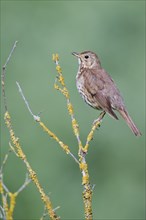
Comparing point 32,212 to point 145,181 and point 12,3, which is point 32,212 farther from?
point 12,3

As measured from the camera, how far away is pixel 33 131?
483 inches

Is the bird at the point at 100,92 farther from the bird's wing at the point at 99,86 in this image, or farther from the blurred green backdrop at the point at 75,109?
the blurred green backdrop at the point at 75,109

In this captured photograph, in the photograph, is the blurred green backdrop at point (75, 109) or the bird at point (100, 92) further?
the blurred green backdrop at point (75, 109)

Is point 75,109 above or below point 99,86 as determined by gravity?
above

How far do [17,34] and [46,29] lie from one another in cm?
74

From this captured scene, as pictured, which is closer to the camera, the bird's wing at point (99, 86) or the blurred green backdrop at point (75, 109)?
the bird's wing at point (99, 86)

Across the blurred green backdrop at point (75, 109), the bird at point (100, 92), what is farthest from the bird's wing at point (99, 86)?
the blurred green backdrop at point (75, 109)

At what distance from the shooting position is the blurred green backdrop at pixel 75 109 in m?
11.3

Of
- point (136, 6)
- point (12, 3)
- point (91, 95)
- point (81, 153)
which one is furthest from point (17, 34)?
point (81, 153)

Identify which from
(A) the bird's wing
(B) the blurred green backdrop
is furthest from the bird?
(B) the blurred green backdrop

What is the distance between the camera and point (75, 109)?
1220 centimetres

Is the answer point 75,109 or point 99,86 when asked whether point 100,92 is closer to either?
point 99,86

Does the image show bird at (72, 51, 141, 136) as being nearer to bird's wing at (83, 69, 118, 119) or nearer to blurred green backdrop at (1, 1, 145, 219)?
bird's wing at (83, 69, 118, 119)

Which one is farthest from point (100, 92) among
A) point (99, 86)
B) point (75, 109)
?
point (75, 109)
